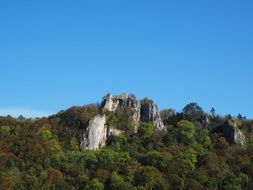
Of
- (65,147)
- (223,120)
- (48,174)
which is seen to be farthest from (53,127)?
(223,120)

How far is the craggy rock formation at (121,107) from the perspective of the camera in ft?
490

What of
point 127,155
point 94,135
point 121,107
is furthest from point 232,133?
point 94,135

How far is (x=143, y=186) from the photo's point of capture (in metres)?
124

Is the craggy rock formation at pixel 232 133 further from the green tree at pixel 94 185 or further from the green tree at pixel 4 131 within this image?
the green tree at pixel 4 131

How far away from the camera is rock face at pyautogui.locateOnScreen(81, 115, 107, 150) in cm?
14825

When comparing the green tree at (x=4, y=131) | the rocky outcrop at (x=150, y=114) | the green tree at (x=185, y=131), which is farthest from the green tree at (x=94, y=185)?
the rocky outcrop at (x=150, y=114)

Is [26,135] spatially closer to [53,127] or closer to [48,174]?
[53,127]

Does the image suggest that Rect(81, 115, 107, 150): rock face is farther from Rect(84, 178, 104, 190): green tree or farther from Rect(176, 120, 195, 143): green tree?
Rect(84, 178, 104, 190): green tree

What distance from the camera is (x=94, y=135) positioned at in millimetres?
148375

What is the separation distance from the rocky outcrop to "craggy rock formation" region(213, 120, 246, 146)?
14.4 meters

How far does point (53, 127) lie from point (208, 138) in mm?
35104

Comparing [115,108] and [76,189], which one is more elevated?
[115,108]

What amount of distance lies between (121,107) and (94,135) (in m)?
13.1

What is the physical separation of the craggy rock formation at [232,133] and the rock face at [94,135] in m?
26.7
